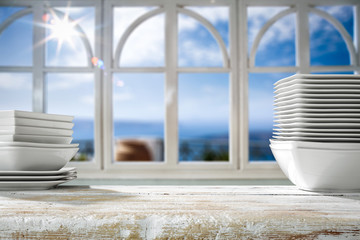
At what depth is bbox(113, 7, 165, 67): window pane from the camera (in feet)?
7.38

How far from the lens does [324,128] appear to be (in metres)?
0.57

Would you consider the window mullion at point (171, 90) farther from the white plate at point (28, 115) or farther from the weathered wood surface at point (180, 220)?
the weathered wood surface at point (180, 220)

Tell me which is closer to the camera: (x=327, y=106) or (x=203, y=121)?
(x=327, y=106)

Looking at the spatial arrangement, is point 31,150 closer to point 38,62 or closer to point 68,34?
point 38,62

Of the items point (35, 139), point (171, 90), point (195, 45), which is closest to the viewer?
point (35, 139)

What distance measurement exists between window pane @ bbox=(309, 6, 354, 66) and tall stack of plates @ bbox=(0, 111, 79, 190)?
6.76 feet

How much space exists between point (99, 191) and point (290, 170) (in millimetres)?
401

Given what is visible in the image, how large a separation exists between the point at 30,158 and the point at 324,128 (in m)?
0.60

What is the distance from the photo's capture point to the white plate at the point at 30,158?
612mm

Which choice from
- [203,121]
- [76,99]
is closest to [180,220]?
[76,99]

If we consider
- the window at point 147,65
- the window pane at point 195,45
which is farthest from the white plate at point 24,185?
the window pane at point 195,45

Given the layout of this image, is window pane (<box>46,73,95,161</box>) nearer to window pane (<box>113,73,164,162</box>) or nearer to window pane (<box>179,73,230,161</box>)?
window pane (<box>113,73,164,162</box>)

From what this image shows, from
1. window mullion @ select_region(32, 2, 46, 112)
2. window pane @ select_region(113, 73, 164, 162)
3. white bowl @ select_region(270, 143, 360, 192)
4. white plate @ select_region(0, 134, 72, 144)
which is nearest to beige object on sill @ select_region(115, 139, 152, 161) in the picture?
window pane @ select_region(113, 73, 164, 162)

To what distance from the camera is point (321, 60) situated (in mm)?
2418
